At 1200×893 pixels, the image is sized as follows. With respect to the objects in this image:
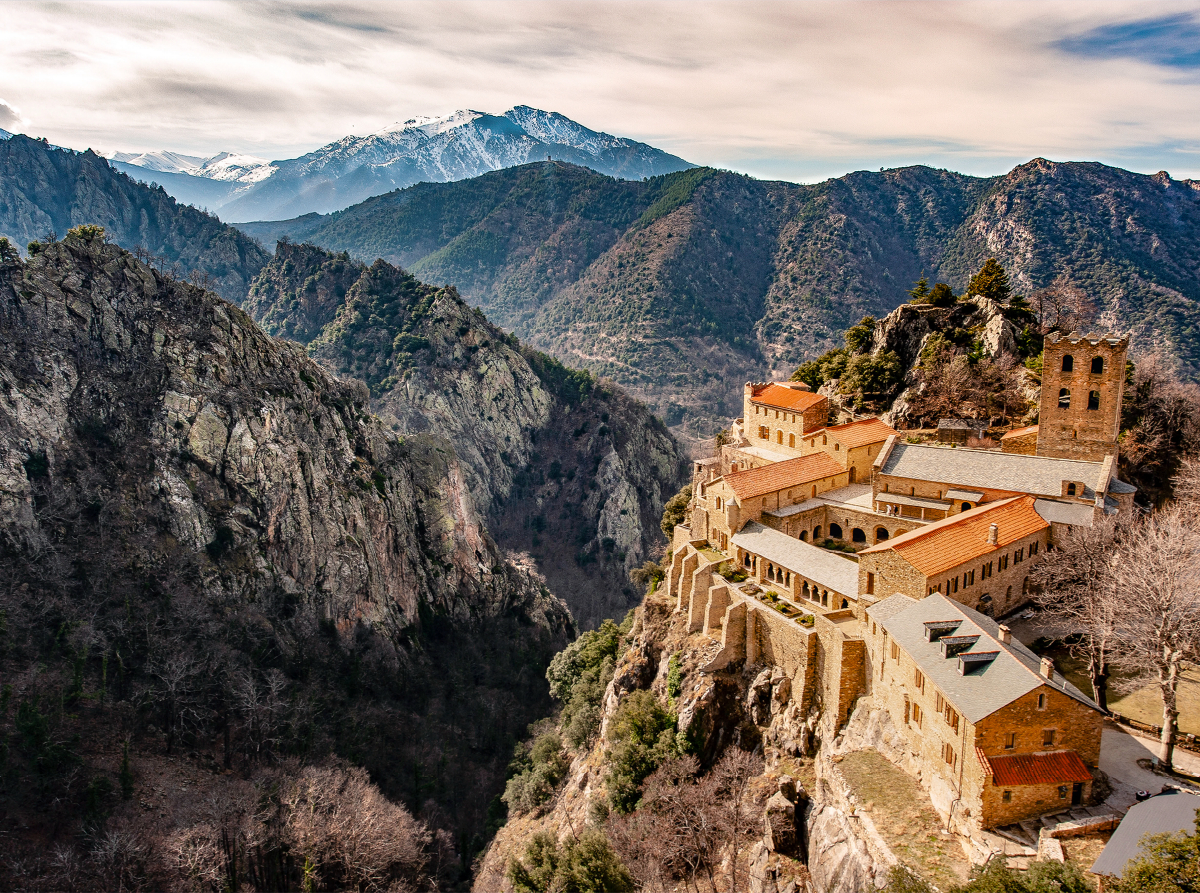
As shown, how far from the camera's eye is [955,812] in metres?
23.2

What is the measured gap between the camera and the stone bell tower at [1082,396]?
37.0m

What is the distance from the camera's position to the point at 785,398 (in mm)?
52531

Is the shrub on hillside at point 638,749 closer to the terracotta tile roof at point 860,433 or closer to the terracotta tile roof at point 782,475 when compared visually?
the terracotta tile roof at point 782,475

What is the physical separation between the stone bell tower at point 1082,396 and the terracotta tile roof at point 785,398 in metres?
14.6

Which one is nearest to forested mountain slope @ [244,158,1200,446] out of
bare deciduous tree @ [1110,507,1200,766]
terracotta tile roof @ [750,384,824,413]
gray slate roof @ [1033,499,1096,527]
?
terracotta tile roof @ [750,384,824,413]

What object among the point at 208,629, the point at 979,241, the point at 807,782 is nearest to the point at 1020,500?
the point at 807,782

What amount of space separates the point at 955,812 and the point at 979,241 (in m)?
146

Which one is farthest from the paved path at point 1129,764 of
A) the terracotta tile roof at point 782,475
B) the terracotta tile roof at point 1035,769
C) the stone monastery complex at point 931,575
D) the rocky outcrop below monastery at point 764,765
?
the terracotta tile roof at point 782,475

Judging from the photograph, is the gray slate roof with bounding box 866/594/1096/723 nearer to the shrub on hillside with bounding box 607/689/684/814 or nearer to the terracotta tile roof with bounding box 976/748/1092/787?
the terracotta tile roof with bounding box 976/748/1092/787

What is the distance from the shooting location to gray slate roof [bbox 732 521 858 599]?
3315cm

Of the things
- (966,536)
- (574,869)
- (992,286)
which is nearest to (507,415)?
(992,286)

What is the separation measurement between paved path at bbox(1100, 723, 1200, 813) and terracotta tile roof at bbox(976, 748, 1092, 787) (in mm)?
1314

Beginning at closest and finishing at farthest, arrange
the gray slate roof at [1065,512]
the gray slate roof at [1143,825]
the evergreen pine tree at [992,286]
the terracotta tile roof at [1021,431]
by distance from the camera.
Result: 1. the gray slate roof at [1143,825]
2. the gray slate roof at [1065,512]
3. the terracotta tile roof at [1021,431]
4. the evergreen pine tree at [992,286]

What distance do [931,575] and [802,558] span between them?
744 cm
